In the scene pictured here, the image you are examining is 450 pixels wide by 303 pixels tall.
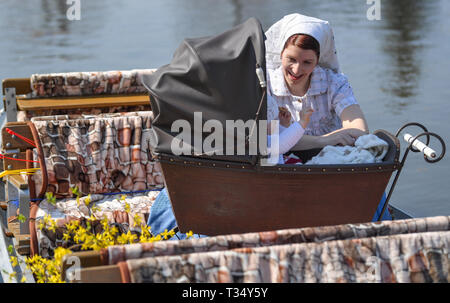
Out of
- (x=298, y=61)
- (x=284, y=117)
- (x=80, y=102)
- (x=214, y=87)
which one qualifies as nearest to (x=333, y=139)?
(x=284, y=117)

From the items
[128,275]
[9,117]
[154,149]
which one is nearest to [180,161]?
[154,149]

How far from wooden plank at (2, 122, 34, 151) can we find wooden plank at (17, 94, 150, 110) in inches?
22.3

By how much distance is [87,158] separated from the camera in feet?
14.1

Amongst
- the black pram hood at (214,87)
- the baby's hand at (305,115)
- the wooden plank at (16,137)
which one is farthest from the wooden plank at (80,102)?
the black pram hood at (214,87)

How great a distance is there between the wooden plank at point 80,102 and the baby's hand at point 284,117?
60.9 inches

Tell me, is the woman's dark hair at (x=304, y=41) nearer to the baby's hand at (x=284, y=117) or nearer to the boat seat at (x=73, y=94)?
the baby's hand at (x=284, y=117)

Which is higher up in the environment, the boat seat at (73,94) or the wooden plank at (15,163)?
the boat seat at (73,94)

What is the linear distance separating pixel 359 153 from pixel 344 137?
1.02 ft

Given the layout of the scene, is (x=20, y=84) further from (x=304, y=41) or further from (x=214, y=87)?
(x=214, y=87)

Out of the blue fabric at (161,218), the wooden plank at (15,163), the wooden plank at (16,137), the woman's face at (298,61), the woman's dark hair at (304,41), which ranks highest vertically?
the woman's dark hair at (304,41)

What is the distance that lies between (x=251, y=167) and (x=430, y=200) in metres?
3.91

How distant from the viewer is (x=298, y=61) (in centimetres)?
357

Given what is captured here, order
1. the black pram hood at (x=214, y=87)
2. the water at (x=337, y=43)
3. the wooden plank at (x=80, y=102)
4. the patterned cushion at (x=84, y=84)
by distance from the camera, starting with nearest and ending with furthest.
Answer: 1. the black pram hood at (x=214, y=87)
2. the wooden plank at (x=80, y=102)
3. the patterned cushion at (x=84, y=84)
4. the water at (x=337, y=43)

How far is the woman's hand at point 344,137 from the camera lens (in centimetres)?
349
